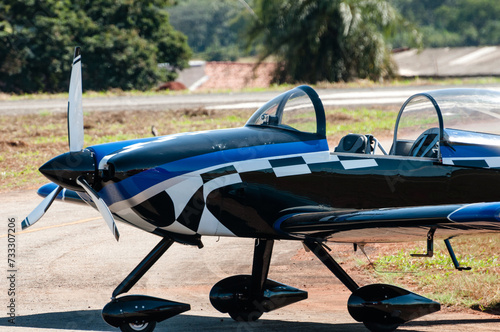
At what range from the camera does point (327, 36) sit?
1494 inches

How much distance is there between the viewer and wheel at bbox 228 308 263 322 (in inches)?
286

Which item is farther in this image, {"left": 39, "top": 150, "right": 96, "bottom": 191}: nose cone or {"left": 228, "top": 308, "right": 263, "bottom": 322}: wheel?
{"left": 228, "top": 308, "right": 263, "bottom": 322}: wheel

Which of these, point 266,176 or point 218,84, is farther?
point 218,84

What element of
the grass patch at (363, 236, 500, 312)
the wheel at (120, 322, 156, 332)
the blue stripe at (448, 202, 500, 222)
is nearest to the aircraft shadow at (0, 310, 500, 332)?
the wheel at (120, 322, 156, 332)

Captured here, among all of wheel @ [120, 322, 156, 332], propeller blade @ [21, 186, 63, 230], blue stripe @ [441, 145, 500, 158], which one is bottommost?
wheel @ [120, 322, 156, 332]

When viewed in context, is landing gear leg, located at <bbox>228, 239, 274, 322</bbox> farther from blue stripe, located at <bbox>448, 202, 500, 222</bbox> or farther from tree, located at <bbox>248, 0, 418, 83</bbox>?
tree, located at <bbox>248, 0, 418, 83</bbox>

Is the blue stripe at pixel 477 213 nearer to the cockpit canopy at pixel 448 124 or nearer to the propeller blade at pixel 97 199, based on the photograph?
the cockpit canopy at pixel 448 124

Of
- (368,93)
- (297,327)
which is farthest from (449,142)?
(368,93)

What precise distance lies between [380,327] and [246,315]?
57.3 inches

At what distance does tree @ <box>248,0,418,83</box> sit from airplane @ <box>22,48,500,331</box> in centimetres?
3083

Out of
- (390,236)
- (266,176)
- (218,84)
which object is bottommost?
(218,84)

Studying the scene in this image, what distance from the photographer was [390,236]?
629 cm

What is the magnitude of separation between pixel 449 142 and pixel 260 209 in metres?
2.17

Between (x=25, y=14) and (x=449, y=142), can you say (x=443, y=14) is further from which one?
(x=449, y=142)
